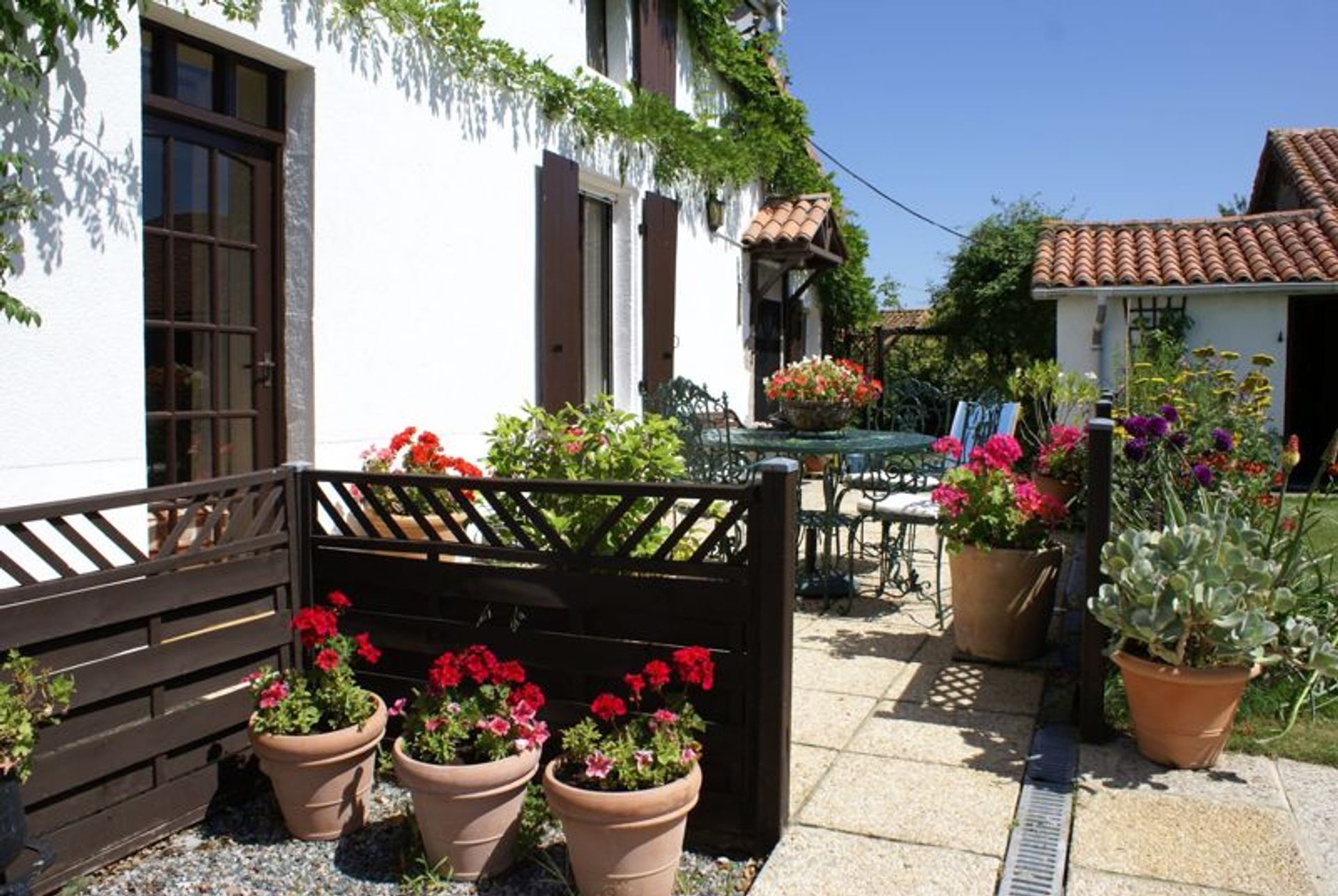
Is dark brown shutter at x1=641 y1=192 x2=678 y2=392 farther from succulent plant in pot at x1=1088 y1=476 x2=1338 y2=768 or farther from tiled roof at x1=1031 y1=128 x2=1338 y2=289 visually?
succulent plant in pot at x1=1088 y1=476 x2=1338 y2=768

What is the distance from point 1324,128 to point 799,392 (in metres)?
12.7

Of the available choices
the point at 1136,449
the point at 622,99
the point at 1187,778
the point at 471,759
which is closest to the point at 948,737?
the point at 1187,778

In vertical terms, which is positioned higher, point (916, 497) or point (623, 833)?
point (916, 497)

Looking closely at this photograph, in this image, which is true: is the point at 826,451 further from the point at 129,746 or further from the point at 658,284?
the point at 658,284

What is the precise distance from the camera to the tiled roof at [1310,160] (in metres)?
11.8

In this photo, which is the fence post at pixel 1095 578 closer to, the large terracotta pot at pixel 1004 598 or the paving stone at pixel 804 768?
the large terracotta pot at pixel 1004 598

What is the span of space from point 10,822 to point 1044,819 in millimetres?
2572

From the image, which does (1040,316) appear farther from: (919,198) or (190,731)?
(190,731)

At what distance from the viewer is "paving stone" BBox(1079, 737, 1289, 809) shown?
9.86ft

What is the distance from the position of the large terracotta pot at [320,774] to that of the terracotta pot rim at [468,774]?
10.0 inches

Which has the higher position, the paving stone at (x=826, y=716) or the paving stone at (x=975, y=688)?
the paving stone at (x=975, y=688)

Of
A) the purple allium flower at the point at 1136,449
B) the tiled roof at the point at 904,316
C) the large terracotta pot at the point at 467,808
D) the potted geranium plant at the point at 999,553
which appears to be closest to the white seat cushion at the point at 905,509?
the potted geranium plant at the point at 999,553

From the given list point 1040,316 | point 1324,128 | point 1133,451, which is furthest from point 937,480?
point 1324,128

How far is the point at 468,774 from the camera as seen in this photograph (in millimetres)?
2564
